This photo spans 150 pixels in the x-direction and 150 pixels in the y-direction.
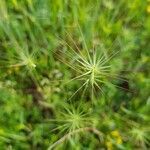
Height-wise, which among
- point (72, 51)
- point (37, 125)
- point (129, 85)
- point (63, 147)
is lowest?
point (63, 147)

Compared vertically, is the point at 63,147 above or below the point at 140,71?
below

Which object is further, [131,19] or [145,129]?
[131,19]

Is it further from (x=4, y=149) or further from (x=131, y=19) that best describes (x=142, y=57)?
(x=4, y=149)

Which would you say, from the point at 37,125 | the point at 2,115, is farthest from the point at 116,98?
the point at 2,115

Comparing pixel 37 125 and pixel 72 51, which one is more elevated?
pixel 72 51

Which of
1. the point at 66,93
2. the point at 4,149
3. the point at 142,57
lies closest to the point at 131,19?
the point at 142,57

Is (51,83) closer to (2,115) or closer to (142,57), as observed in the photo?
(2,115)
